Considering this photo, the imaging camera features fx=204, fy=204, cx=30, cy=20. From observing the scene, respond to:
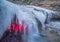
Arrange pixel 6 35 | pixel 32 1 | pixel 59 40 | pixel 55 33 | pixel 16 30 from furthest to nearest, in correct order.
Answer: pixel 32 1 < pixel 55 33 < pixel 59 40 < pixel 16 30 < pixel 6 35

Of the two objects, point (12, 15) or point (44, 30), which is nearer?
point (12, 15)

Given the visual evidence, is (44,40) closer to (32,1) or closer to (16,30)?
(16,30)

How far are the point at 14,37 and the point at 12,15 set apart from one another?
1.66 feet

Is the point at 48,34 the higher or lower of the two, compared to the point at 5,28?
lower

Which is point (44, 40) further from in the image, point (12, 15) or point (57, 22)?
point (57, 22)

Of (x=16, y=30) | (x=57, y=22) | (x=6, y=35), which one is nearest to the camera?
(x=6, y=35)

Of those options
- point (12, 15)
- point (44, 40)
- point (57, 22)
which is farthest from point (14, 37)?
point (57, 22)

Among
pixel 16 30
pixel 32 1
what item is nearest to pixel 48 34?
pixel 16 30

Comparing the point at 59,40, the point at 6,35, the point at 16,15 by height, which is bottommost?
the point at 59,40

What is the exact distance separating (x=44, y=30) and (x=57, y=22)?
1348 mm

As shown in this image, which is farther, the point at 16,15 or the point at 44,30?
the point at 44,30

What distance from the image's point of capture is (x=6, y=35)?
3994 millimetres

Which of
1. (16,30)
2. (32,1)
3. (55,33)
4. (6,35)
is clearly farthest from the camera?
(32,1)

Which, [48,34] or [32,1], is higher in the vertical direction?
[32,1]
